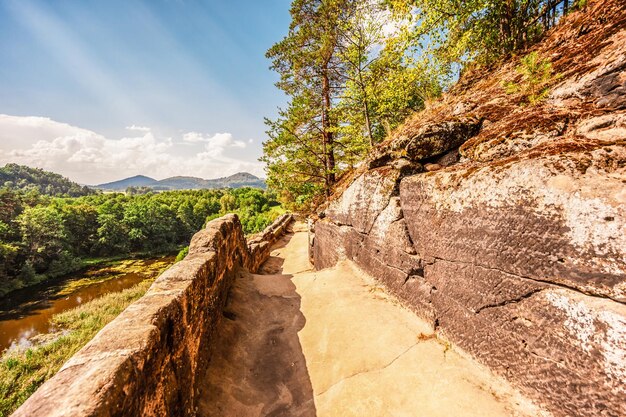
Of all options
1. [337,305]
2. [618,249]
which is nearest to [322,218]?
[337,305]

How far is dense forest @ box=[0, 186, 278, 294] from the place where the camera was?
111ft

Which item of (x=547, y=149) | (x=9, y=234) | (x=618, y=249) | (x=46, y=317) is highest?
(x=547, y=149)

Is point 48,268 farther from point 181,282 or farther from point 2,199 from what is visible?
point 181,282

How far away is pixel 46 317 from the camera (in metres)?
A: 22.2

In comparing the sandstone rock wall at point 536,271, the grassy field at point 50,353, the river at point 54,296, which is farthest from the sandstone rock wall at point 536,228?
the river at point 54,296

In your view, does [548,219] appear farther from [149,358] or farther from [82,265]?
[82,265]

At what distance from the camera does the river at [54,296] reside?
2017 cm

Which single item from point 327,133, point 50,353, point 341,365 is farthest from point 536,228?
point 50,353

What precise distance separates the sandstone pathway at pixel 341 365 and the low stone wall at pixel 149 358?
21.5 inches

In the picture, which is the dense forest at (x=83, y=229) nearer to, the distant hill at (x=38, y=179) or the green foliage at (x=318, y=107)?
the green foliage at (x=318, y=107)

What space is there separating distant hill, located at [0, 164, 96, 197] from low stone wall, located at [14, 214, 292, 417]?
20529 centimetres

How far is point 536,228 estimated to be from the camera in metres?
2.41

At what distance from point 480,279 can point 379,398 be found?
6.04 ft

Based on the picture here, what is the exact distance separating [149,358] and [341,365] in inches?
98.5
